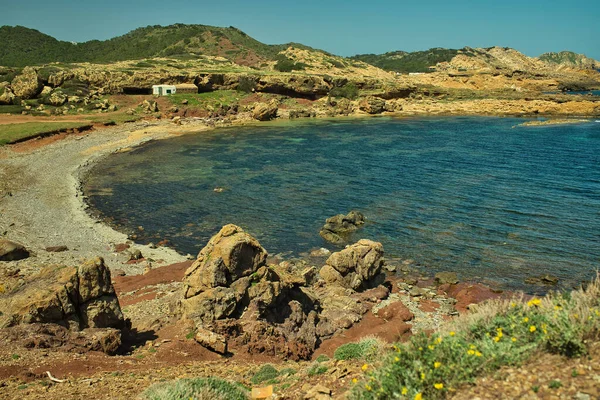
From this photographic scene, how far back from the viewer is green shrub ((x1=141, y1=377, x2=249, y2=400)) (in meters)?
9.42

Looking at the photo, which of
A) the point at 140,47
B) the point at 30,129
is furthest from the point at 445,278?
the point at 140,47

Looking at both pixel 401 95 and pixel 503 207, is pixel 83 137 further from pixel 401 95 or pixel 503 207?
pixel 401 95

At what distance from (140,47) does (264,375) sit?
171334 millimetres

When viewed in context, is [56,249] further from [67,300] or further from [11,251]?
[67,300]

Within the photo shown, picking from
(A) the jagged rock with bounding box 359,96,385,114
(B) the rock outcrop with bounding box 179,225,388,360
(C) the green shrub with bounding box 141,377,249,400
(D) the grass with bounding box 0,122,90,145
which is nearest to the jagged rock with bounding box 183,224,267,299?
(B) the rock outcrop with bounding box 179,225,388,360

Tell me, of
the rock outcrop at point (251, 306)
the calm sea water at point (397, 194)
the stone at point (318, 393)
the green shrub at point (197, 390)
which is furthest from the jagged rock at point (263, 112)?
the stone at point (318, 393)

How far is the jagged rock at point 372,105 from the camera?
4026 inches

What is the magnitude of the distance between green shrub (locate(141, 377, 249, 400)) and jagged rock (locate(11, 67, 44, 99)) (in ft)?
282

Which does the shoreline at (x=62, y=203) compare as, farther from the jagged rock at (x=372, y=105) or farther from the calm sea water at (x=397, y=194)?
the jagged rock at (x=372, y=105)

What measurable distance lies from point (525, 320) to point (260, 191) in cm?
3362

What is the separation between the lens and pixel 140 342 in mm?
15297

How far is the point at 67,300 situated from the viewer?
14531mm

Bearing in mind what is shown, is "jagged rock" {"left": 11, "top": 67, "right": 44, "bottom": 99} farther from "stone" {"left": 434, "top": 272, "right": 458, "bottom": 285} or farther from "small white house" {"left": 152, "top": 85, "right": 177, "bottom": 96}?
"stone" {"left": 434, "top": 272, "right": 458, "bottom": 285}

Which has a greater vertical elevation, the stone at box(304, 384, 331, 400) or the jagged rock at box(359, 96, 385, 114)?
the jagged rock at box(359, 96, 385, 114)
